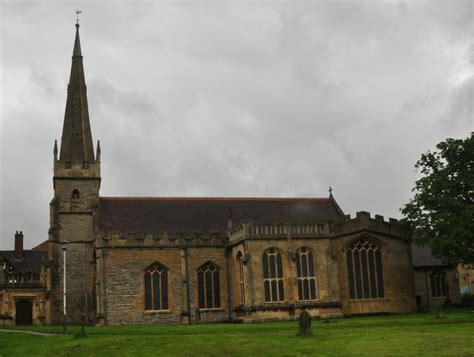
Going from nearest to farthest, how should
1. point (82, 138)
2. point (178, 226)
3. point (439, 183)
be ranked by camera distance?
point (439, 183), point (178, 226), point (82, 138)

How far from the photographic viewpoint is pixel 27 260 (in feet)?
227

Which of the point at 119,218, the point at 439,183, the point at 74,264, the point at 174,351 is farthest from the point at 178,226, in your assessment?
the point at 174,351

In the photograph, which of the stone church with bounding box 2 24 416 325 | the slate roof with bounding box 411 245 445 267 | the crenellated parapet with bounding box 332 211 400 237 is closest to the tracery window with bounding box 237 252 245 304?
the stone church with bounding box 2 24 416 325

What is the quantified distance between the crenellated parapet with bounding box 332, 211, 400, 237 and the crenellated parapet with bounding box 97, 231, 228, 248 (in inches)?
342

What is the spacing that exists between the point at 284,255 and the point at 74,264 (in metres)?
18.0

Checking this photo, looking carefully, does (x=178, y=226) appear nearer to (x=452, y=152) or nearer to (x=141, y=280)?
(x=141, y=280)

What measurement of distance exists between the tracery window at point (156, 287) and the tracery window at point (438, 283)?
81.5 feet

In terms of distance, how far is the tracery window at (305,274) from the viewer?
4284cm

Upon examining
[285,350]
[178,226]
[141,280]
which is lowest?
[285,350]

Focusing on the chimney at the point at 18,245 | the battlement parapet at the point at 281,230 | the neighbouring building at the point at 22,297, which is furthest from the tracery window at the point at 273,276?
the chimney at the point at 18,245

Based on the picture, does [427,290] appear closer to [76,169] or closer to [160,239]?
[160,239]

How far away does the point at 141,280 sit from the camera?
45188mm

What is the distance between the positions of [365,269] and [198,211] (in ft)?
48.9

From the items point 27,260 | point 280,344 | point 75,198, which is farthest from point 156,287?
point 27,260
